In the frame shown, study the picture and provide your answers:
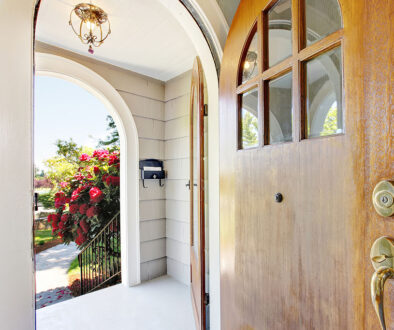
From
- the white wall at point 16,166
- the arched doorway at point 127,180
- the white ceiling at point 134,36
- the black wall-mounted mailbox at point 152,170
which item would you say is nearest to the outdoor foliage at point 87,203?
the arched doorway at point 127,180

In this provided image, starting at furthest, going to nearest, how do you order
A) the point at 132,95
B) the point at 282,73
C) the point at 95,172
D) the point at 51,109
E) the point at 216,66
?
the point at 51,109 → the point at 95,172 → the point at 132,95 → the point at 216,66 → the point at 282,73

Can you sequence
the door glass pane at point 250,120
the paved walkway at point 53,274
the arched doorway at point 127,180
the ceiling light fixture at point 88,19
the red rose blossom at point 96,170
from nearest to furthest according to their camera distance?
the door glass pane at point 250,120, the ceiling light fixture at point 88,19, the arched doorway at point 127,180, the paved walkway at point 53,274, the red rose blossom at point 96,170

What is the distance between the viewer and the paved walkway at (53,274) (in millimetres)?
2586

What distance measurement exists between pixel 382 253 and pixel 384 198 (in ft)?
0.40

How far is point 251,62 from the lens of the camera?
946 mm

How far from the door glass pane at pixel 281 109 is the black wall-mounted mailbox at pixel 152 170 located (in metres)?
1.88

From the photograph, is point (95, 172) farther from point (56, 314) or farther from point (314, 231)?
point (314, 231)

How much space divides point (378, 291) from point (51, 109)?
14.9 feet

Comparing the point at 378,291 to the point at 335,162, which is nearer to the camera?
the point at 378,291

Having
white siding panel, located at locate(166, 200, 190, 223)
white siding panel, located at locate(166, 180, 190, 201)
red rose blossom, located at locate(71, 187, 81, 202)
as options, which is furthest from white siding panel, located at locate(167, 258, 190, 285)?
red rose blossom, located at locate(71, 187, 81, 202)

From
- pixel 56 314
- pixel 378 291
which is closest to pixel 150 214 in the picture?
pixel 56 314

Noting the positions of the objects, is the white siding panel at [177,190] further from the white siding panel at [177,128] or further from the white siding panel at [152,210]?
the white siding panel at [177,128]

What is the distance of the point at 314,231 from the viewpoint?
0.64 meters

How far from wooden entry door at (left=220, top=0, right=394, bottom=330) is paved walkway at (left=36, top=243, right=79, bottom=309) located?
8.37ft
